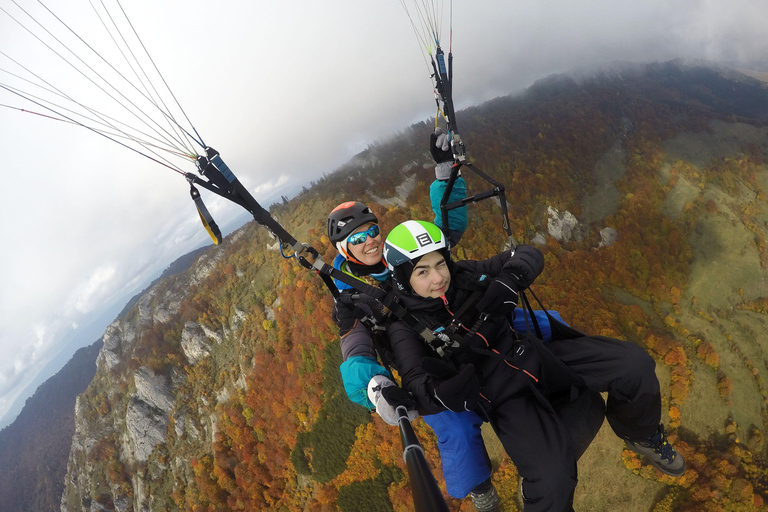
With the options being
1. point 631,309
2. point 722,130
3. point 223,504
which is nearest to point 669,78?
point 722,130

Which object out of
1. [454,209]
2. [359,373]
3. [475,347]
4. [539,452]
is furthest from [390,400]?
[454,209]

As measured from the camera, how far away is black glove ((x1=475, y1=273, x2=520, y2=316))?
139 inches

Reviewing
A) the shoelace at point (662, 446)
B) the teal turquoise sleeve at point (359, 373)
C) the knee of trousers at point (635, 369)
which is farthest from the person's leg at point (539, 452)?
the shoelace at point (662, 446)

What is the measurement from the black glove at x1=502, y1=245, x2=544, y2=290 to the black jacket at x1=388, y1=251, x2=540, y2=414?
0.32 m

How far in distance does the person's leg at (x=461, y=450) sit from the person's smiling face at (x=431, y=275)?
6.35 feet

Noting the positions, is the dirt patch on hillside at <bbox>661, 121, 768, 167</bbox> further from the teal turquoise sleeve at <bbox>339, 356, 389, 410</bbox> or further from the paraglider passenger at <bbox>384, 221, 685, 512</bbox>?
the teal turquoise sleeve at <bbox>339, 356, 389, 410</bbox>

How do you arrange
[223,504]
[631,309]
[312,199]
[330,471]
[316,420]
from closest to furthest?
[330,471]
[316,420]
[223,504]
[631,309]
[312,199]

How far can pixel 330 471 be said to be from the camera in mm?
36312

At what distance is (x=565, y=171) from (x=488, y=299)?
3460 inches

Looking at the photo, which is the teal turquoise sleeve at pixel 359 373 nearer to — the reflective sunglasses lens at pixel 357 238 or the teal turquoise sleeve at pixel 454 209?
the reflective sunglasses lens at pixel 357 238

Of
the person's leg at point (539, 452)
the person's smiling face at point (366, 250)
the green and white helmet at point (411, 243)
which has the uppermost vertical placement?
the green and white helmet at point (411, 243)

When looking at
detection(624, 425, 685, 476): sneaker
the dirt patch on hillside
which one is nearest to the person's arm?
detection(624, 425, 685, 476): sneaker

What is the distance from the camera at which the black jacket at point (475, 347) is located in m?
3.67

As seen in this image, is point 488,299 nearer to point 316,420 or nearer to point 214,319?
point 316,420
